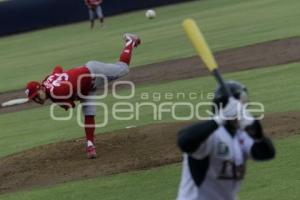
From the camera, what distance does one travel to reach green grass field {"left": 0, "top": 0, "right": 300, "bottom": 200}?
778 cm

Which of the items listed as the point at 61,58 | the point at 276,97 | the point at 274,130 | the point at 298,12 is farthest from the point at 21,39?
the point at 274,130

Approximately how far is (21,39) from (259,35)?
1365cm

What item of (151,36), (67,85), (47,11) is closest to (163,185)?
(67,85)

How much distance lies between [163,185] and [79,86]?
2229 millimetres

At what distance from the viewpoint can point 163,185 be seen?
306 inches

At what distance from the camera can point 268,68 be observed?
14.6 meters

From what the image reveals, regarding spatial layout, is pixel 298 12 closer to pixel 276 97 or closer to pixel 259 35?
pixel 259 35

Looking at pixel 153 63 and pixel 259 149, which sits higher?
pixel 259 149

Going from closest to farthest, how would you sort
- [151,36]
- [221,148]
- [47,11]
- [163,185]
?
[221,148]
[163,185]
[151,36]
[47,11]

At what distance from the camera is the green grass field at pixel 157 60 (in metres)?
7.78

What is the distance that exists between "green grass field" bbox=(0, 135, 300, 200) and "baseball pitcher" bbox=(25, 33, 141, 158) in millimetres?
1268

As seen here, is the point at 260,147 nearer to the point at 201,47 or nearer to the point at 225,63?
the point at 201,47

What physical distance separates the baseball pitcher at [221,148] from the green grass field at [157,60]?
2.45 m

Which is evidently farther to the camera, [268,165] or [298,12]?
[298,12]
